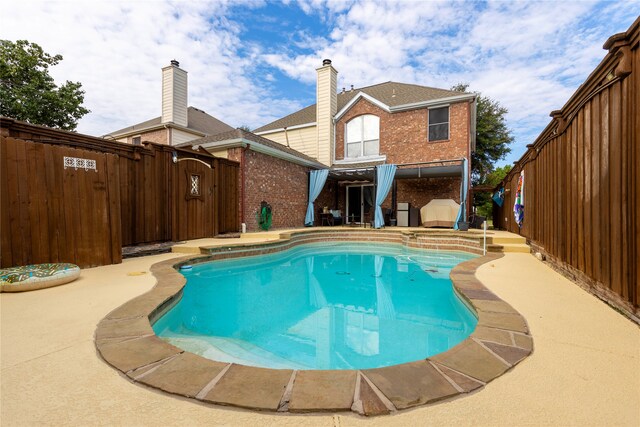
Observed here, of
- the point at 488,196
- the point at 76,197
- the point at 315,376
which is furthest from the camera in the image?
the point at 488,196

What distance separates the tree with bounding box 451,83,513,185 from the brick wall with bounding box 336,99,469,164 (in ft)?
30.4

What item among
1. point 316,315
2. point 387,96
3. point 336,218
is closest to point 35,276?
point 316,315

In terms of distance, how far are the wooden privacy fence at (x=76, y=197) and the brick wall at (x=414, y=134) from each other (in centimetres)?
997

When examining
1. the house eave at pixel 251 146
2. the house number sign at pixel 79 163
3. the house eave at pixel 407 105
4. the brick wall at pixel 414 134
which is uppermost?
the house eave at pixel 407 105

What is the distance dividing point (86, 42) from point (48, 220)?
6.61 m

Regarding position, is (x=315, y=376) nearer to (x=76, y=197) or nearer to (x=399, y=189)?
(x=76, y=197)

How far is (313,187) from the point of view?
13.0m

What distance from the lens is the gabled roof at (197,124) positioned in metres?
Result: 15.5

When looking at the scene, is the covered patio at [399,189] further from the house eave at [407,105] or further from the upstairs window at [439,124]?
the house eave at [407,105]

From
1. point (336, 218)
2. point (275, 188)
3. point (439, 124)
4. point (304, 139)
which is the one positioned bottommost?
point (336, 218)

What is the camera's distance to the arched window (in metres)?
14.1

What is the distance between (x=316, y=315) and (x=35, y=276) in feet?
11.8

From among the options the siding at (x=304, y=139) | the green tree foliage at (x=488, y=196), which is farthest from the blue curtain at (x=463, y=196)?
the green tree foliage at (x=488, y=196)

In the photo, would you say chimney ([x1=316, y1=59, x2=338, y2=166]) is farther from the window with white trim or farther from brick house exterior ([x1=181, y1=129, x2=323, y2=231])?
the window with white trim
